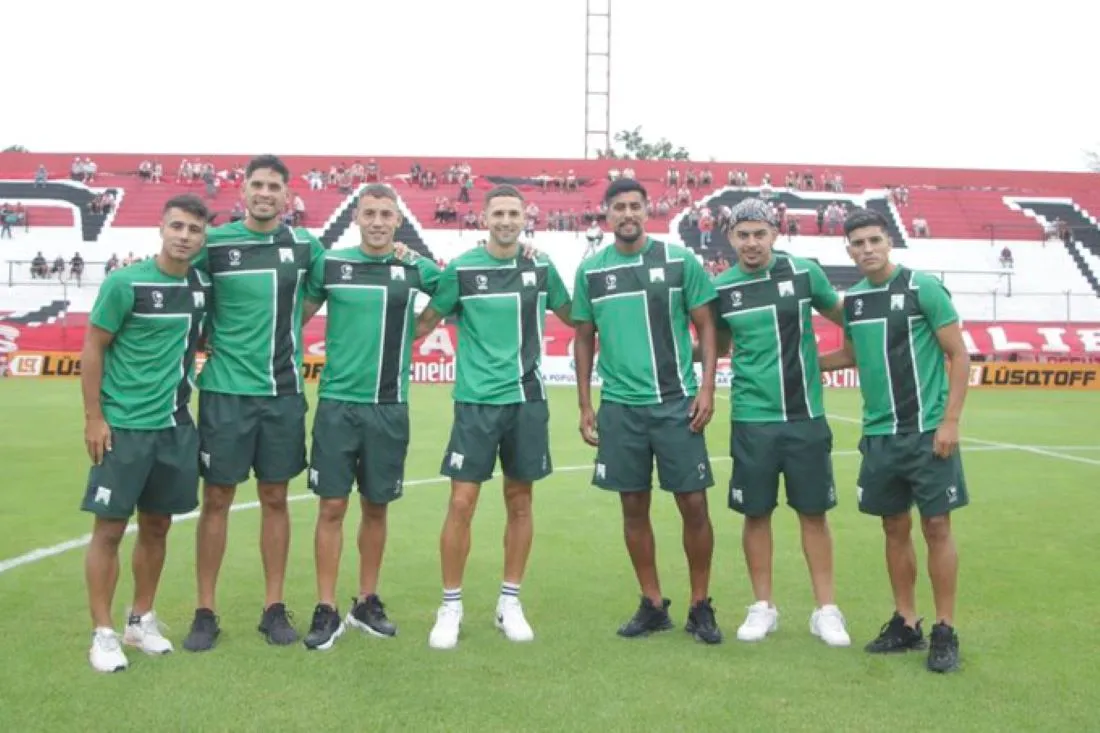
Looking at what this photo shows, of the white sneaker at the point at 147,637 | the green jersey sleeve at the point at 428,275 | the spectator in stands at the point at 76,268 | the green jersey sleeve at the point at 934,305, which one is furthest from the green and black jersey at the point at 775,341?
the spectator in stands at the point at 76,268

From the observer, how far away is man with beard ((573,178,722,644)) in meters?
5.34

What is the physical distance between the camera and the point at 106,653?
461 centimetres

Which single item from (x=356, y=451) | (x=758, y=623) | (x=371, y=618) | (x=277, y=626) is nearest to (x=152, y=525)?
(x=277, y=626)

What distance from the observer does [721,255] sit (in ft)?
120

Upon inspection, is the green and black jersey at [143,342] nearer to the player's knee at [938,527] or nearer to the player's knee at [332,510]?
the player's knee at [332,510]

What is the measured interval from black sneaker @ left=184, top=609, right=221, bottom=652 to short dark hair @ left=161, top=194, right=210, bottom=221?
192 cm

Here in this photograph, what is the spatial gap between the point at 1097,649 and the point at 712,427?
1022 centimetres

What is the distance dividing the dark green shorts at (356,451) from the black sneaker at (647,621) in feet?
4.45

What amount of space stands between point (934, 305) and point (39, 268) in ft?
113

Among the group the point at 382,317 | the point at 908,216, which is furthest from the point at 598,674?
the point at 908,216

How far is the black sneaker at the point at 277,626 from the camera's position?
16.4 feet

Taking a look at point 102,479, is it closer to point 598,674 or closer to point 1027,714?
point 598,674

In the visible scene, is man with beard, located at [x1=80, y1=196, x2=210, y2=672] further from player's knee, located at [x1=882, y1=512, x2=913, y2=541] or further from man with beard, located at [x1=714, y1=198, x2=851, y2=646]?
player's knee, located at [x1=882, y1=512, x2=913, y2=541]

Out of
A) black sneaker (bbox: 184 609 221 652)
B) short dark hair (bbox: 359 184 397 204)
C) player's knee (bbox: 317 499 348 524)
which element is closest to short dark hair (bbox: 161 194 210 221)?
short dark hair (bbox: 359 184 397 204)
